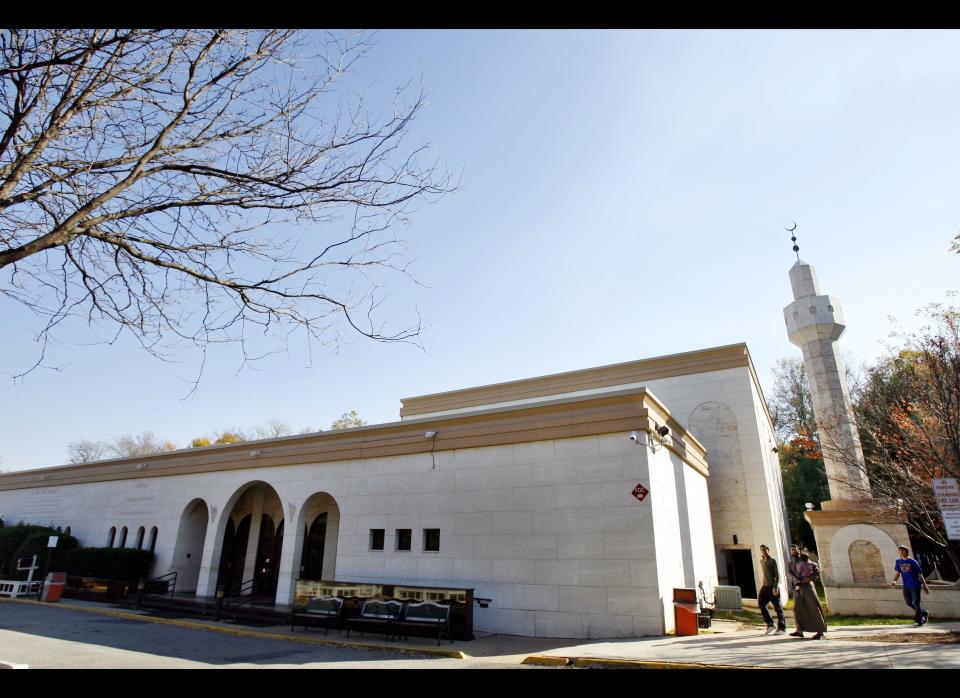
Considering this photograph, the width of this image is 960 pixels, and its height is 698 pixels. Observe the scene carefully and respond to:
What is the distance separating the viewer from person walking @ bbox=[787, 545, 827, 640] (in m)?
11.2

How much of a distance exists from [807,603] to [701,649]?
329 centimetres

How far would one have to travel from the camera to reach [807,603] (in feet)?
38.4

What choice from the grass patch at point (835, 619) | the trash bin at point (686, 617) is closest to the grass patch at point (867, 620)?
the grass patch at point (835, 619)

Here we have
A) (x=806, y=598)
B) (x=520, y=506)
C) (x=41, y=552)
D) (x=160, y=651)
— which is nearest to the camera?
(x=160, y=651)

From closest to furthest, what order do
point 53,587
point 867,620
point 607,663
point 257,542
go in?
point 607,663
point 867,620
point 53,587
point 257,542

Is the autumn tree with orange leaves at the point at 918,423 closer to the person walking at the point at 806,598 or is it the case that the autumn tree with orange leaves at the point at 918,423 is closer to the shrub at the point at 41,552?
the person walking at the point at 806,598

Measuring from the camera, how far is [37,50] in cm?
618

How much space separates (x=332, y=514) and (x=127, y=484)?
10.7 m

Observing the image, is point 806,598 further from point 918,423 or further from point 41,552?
point 41,552

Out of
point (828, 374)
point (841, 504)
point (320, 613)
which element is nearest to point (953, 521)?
point (841, 504)

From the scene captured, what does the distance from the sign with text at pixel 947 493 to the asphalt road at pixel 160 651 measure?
810cm
